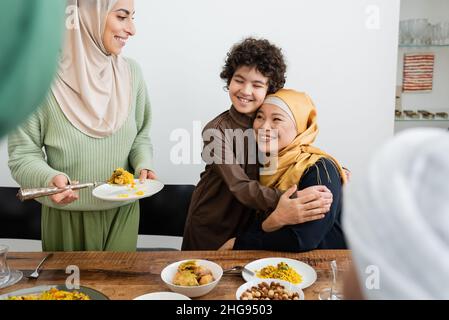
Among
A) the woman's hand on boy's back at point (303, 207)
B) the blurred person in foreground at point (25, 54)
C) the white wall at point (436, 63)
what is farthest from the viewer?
the white wall at point (436, 63)

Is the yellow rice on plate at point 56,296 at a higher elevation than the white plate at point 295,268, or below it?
higher

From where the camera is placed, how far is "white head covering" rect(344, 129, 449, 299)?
33 cm

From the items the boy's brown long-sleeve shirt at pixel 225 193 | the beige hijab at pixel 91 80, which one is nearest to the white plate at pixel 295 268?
the boy's brown long-sleeve shirt at pixel 225 193

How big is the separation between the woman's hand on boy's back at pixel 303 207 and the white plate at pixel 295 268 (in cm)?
19

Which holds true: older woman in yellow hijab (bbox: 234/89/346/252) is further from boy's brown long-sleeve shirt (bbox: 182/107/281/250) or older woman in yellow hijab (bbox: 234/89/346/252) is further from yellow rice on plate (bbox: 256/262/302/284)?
yellow rice on plate (bbox: 256/262/302/284)

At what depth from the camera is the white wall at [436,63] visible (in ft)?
9.01

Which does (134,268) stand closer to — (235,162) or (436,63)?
(235,162)

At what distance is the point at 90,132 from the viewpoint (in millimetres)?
1819

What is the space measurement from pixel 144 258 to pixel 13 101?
3.98 feet

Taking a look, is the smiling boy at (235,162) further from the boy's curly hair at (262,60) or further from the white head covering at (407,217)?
the white head covering at (407,217)

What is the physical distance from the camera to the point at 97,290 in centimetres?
122

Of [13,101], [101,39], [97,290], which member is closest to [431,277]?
[13,101]

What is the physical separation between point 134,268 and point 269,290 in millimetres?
433

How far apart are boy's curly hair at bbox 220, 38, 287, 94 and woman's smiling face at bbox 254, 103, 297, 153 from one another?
0.14m
